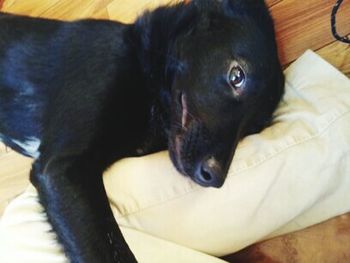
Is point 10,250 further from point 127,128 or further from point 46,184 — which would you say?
point 127,128

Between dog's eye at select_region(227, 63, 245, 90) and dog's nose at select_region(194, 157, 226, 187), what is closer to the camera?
dog's nose at select_region(194, 157, 226, 187)

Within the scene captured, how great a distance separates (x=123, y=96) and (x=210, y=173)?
0.37 meters

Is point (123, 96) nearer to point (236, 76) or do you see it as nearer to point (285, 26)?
point (236, 76)

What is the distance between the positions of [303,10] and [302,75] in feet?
0.85

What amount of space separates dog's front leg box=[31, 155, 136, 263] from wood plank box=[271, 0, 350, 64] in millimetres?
834

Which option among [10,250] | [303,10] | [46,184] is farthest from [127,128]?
[303,10]

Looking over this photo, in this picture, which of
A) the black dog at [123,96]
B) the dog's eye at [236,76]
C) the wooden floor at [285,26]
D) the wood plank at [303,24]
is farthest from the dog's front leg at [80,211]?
the wood plank at [303,24]

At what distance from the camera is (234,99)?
4.27 ft

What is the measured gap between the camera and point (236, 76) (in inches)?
51.3

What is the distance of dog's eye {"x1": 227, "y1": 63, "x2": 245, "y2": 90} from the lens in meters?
1.30

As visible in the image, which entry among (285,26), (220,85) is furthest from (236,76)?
(285,26)

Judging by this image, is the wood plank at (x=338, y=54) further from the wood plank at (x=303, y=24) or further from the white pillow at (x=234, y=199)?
the white pillow at (x=234, y=199)

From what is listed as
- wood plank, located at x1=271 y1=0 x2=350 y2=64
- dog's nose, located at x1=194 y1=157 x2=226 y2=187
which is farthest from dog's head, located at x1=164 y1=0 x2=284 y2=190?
wood plank, located at x1=271 y1=0 x2=350 y2=64

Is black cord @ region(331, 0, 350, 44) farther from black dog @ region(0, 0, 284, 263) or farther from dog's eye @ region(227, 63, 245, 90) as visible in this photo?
dog's eye @ region(227, 63, 245, 90)
